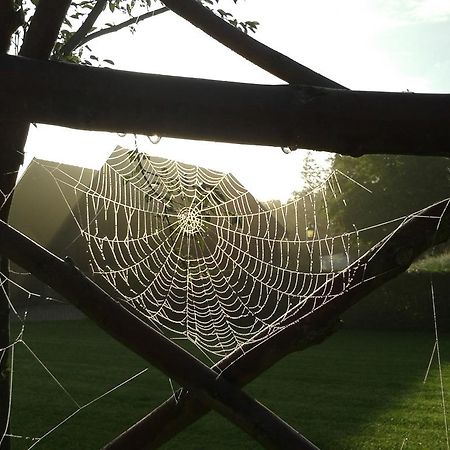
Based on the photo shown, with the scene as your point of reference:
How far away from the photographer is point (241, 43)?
5.00ft

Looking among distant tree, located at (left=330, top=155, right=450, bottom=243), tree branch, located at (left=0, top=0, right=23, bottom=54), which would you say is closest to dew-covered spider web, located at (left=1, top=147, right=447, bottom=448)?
tree branch, located at (left=0, top=0, right=23, bottom=54)

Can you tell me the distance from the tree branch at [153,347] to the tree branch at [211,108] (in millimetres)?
851

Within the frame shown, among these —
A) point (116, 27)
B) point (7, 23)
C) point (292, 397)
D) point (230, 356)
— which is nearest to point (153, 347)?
point (230, 356)

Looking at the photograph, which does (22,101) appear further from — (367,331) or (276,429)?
(367,331)

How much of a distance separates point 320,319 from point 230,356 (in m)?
0.28

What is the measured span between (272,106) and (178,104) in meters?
0.13

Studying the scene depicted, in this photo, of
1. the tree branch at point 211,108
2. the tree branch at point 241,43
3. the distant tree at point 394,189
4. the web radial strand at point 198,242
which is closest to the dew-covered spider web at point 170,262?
the web radial strand at point 198,242

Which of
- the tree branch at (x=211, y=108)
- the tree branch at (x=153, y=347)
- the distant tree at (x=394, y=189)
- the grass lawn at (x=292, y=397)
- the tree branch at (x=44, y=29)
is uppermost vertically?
the distant tree at (x=394, y=189)

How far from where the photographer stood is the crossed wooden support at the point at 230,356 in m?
1.69

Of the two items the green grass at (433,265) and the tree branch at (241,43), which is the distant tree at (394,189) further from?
the tree branch at (241,43)

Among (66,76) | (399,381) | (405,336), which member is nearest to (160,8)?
(66,76)

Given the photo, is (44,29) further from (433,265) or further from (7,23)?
(433,265)

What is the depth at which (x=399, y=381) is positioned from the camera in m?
10.8

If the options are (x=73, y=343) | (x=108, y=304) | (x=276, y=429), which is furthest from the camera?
(x=73, y=343)
